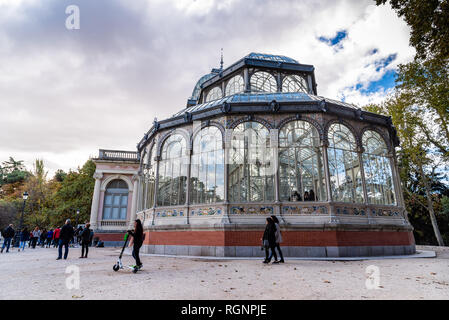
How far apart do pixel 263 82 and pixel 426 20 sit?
35.3ft

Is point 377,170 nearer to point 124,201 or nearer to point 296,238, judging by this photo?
point 296,238

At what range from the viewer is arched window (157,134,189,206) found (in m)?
13.8

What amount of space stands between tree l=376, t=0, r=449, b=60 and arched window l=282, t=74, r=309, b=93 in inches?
382

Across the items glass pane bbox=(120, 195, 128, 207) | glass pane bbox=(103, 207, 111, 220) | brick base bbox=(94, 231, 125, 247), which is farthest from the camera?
glass pane bbox=(120, 195, 128, 207)

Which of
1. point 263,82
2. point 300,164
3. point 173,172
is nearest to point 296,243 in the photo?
point 300,164

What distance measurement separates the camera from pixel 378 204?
42.7ft

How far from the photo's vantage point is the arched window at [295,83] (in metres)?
18.3

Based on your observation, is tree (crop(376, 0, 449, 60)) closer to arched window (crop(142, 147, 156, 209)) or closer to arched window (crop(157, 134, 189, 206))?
arched window (crop(157, 134, 189, 206))

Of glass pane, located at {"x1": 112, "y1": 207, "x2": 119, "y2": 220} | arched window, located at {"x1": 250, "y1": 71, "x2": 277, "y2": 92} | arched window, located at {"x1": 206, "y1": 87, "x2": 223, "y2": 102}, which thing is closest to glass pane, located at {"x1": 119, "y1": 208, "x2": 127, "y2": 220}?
glass pane, located at {"x1": 112, "y1": 207, "x2": 119, "y2": 220}

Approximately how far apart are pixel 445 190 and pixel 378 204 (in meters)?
26.4

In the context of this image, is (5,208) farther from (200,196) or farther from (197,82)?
(200,196)

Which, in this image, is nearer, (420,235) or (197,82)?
(197,82)

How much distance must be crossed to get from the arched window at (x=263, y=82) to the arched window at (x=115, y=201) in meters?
17.2
